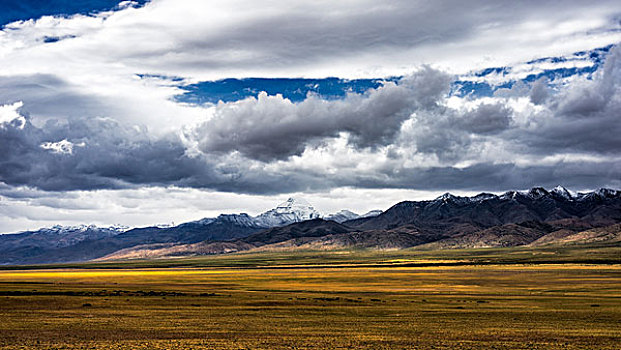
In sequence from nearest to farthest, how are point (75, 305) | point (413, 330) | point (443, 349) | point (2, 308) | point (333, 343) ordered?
point (443, 349) → point (333, 343) → point (413, 330) → point (2, 308) → point (75, 305)

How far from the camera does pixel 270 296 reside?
278ft

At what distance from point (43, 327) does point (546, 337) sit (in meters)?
39.1

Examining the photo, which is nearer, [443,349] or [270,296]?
[443,349]

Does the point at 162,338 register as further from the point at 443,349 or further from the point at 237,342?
the point at 443,349

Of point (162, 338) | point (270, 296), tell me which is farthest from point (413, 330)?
point (270, 296)

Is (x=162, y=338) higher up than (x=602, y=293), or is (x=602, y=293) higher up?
(x=162, y=338)

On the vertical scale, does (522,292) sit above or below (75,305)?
below

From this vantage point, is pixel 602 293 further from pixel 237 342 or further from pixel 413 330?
pixel 237 342

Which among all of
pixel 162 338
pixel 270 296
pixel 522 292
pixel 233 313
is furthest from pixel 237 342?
pixel 522 292

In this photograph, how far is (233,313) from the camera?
61750 mm

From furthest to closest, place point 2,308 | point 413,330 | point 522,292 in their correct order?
point 522,292, point 2,308, point 413,330

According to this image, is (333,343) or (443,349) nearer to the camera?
(443,349)

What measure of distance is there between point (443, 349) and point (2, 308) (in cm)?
5040

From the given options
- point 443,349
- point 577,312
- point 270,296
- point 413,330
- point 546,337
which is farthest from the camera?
point 270,296
